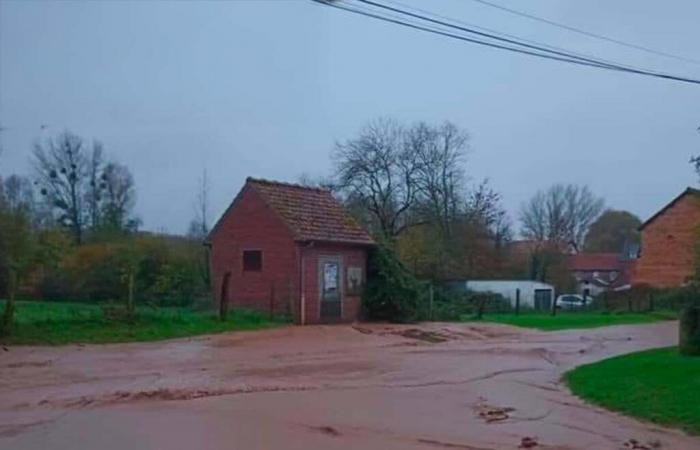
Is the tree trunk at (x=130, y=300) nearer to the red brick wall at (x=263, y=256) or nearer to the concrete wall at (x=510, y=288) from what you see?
the red brick wall at (x=263, y=256)

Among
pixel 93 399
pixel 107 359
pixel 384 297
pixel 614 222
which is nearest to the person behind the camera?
pixel 93 399

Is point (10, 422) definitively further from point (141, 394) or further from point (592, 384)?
point (592, 384)

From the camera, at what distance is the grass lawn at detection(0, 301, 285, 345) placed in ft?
74.1

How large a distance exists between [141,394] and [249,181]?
18941 mm

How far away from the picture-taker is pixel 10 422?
11.9m

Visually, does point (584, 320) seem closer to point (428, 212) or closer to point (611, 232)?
point (428, 212)

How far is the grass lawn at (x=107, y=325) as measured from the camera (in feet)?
74.1

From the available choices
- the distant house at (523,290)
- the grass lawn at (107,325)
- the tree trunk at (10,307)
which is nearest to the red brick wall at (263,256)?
the grass lawn at (107,325)

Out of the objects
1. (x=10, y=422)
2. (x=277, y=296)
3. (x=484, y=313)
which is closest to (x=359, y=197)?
(x=484, y=313)

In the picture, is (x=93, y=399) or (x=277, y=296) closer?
(x=93, y=399)

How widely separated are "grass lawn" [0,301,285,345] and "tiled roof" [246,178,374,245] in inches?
153

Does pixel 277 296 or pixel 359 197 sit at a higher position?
pixel 359 197

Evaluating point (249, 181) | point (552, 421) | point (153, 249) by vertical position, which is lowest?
point (552, 421)

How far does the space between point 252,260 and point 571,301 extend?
3042cm
